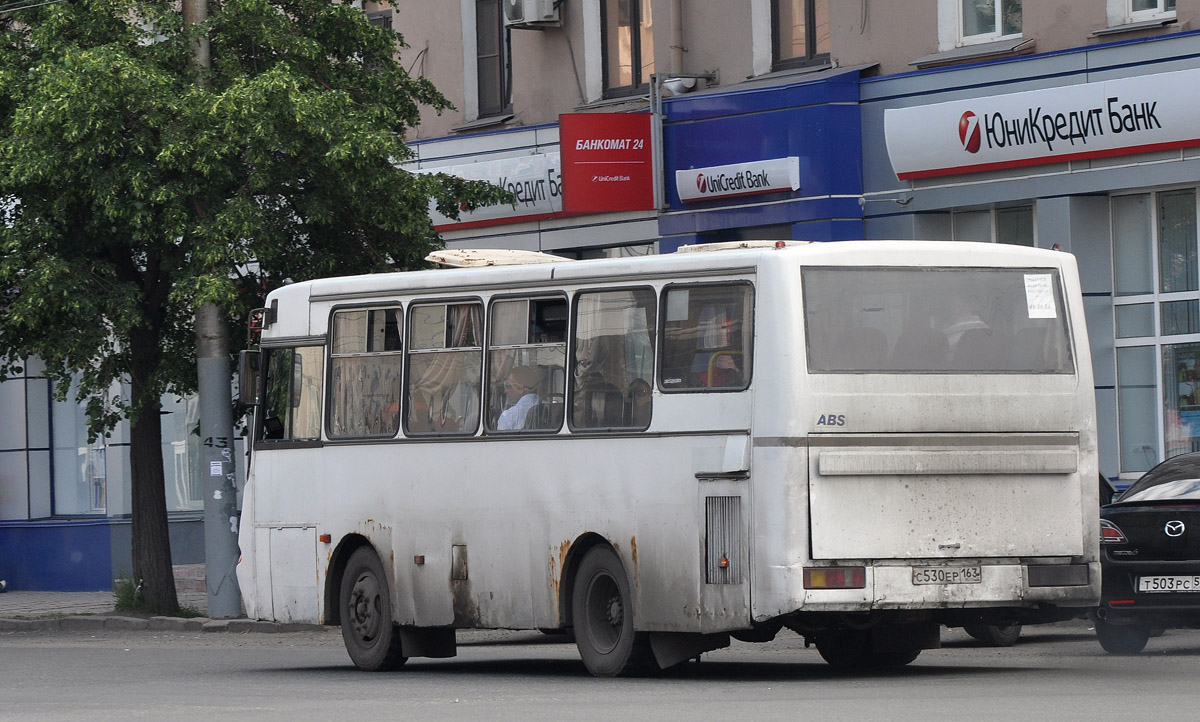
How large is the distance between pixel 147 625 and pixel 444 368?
9.16 metres

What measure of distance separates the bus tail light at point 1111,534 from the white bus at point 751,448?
161 centimetres

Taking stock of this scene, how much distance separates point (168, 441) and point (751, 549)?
774 inches

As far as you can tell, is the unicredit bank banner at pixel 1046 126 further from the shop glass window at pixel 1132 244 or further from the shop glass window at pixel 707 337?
the shop glass window at pixel 707 337

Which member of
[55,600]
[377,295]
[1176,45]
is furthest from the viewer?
[55,600]

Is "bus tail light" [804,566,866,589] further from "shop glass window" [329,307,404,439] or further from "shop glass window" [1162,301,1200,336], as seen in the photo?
"shop glass window" [1162,301,1200,336]

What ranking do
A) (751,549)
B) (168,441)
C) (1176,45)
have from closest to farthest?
(751,549)
(1176,45)
(168,441)

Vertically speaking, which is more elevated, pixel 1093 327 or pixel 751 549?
pixel 1093 327

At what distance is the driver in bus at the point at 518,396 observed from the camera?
573 inches

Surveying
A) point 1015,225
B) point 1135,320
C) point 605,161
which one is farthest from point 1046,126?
point 605,161

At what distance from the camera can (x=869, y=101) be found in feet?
74.9

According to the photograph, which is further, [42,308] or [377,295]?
[42,308]

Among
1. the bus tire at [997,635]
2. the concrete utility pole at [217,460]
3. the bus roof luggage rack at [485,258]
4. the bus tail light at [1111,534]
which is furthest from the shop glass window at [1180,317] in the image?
the concrete utility pole at [217,460]

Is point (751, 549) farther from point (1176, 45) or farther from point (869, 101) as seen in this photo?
point (869, 101)

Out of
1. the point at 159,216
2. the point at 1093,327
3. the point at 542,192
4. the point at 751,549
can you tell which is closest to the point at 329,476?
the point at 751,549
